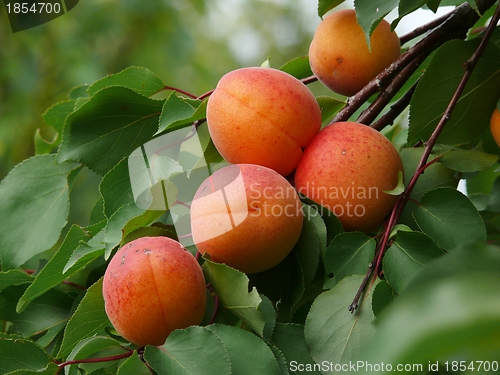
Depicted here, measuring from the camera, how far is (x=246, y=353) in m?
0.48

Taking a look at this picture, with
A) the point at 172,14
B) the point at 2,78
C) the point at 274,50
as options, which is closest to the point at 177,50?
the point at 172,14

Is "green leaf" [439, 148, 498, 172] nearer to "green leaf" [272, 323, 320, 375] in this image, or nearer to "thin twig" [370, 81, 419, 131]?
"thin twig" [370, 81, 419, 131]

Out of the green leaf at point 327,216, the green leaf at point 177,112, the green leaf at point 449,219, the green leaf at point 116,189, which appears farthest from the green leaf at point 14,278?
the green leaf at point 449,219

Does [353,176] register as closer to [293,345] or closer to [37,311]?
[293,345]

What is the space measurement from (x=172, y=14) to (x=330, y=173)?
183 centimetres

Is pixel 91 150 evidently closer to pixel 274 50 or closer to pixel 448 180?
pixel 448 180

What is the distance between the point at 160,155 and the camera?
2.08ft

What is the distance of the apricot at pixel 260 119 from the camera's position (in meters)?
0.56

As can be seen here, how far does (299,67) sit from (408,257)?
0.35 meters

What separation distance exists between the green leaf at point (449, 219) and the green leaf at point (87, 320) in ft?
1.04

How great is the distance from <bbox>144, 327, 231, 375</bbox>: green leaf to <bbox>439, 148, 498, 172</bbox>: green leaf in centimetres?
32

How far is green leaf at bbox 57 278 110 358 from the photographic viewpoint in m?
0.52

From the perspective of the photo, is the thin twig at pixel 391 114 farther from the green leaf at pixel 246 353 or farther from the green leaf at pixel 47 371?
the green leaf at pixel 47 371

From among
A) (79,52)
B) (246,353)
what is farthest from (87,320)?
(79,52)
